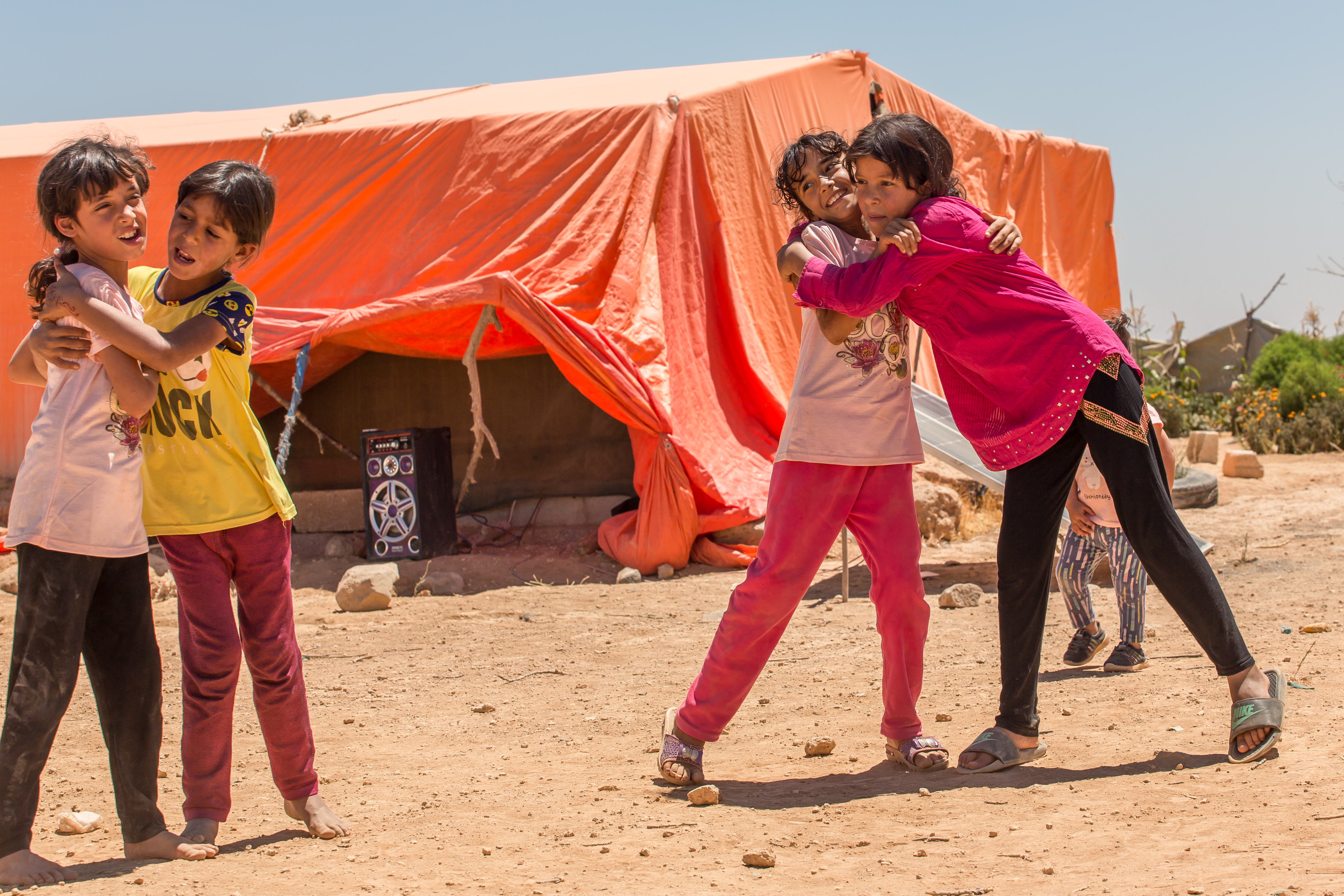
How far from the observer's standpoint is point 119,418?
2275 millimetres

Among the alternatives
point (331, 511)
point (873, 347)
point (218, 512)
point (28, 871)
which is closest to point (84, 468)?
point (218, 512)

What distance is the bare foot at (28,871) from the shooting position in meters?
2.10

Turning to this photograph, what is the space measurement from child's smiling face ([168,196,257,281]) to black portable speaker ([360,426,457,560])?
4826 millimetres

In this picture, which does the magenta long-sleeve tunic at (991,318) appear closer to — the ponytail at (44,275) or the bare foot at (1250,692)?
the bare foot at (1250,692)

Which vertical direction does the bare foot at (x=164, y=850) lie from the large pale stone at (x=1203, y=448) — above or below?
below

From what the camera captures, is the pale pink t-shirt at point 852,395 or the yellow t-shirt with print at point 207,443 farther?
the pale pink t-shirt at point 852,395

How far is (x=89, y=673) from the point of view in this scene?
2271 mm

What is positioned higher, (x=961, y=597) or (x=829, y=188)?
(x=829, y=188)

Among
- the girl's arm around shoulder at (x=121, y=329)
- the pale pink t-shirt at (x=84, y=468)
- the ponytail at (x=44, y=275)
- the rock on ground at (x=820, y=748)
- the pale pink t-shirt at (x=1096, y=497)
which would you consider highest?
the ponytail at (x=44, y=275)

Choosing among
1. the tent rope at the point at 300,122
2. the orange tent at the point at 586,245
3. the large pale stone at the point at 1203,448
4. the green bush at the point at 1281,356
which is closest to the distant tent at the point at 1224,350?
the green bush at the point at 1281,356

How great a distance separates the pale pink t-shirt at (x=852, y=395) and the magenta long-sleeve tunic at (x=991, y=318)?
11 cm

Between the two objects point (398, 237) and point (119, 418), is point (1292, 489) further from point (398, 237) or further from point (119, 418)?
point (119, 418)

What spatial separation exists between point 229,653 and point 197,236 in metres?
0.85

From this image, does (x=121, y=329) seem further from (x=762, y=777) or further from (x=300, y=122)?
(x=300, y=122)
